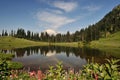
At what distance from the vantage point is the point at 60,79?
11250mm

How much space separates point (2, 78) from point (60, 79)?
3376 mm

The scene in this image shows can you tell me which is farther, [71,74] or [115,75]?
[71,74]

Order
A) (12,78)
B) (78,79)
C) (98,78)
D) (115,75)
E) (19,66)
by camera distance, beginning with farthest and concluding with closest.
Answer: (19,66) → (78,79) → (12,78) → (98,78) → (115,75)

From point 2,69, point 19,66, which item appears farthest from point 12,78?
point 19,66

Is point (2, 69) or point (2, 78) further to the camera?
point (2, 69)

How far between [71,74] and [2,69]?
4.64 meters

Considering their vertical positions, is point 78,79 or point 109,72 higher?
point 109,72

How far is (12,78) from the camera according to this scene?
11.6 metres

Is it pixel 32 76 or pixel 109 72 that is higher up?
pixel 109 72

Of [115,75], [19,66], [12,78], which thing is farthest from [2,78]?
[19,66]

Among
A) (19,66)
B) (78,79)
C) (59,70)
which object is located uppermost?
(59,70)

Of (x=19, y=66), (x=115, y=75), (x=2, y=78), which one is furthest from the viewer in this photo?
(x=19, y=66)

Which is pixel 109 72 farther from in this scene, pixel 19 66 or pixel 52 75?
pixel 19 66

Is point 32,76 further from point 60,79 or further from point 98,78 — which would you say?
point 98,78
